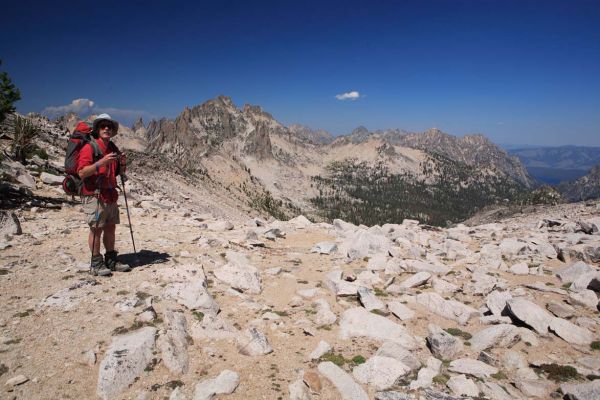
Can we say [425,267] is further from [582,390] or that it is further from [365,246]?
[582,390]

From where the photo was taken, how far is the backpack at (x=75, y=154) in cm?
827

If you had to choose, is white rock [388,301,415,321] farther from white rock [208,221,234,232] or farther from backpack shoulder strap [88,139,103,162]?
white rock [208,221,234,232]

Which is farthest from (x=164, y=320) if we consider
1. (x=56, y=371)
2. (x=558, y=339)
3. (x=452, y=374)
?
(x=558, y=339)

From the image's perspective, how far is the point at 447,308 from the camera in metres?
9.36

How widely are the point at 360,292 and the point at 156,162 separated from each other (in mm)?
40009

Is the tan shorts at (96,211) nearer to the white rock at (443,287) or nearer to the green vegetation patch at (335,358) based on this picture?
the green vegetation patch at (335,358)

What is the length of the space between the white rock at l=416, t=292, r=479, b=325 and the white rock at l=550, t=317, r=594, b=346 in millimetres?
1733

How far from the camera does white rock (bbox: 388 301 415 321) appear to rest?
8962mm

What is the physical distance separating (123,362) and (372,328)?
529cm

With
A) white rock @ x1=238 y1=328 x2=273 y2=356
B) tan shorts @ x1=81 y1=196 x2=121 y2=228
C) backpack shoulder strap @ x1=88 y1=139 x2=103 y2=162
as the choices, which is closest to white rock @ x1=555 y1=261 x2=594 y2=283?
white rock @ x1=238 y1=328 x2=273 y2=356

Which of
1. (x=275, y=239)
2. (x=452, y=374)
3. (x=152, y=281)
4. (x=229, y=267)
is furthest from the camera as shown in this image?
(x=275, y=239)

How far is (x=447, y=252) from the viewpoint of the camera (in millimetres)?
15219

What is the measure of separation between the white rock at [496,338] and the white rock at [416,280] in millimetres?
3049

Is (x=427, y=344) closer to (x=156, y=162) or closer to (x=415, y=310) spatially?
(x=415, y=310)
